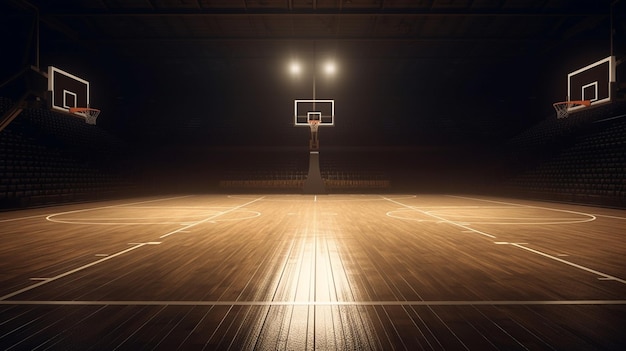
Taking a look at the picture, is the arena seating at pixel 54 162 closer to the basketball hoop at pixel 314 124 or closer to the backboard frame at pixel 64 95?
the backboard frame at pixel 64 95

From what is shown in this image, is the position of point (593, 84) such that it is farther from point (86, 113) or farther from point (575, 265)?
point (86, 113)

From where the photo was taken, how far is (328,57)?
596 inches

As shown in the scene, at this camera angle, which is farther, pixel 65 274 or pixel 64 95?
pixel 64 95

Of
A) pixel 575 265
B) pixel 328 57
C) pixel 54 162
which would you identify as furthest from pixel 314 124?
pixel 575 265

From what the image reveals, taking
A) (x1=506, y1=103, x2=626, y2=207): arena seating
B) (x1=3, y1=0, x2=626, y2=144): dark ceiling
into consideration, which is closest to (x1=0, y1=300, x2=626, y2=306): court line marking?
(x1=506, y1=103, x2=626, y2=207): arena seating

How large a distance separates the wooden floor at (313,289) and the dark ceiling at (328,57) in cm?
845

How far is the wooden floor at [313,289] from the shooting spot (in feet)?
6.25

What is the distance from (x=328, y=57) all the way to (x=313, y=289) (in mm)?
13644

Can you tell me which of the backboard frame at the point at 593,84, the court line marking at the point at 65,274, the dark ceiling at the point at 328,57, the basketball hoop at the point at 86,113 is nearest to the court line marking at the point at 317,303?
the court line marking at the point at 65,274

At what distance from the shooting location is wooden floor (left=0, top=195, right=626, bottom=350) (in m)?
1.90

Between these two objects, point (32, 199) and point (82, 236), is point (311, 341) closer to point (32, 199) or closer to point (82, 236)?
point (82, 236)

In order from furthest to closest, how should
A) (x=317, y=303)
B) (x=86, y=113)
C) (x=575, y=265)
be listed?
1. (x=86, y=113)
2. (x=575, y=265)
3. (x=317, y=303)

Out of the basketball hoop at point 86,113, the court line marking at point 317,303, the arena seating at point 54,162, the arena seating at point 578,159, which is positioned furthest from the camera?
the basketball hoop at point 86,113

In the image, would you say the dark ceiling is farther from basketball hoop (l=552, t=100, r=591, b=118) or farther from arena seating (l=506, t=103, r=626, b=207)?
basketball hoop (l=552, t=100, r=591, b=118)
